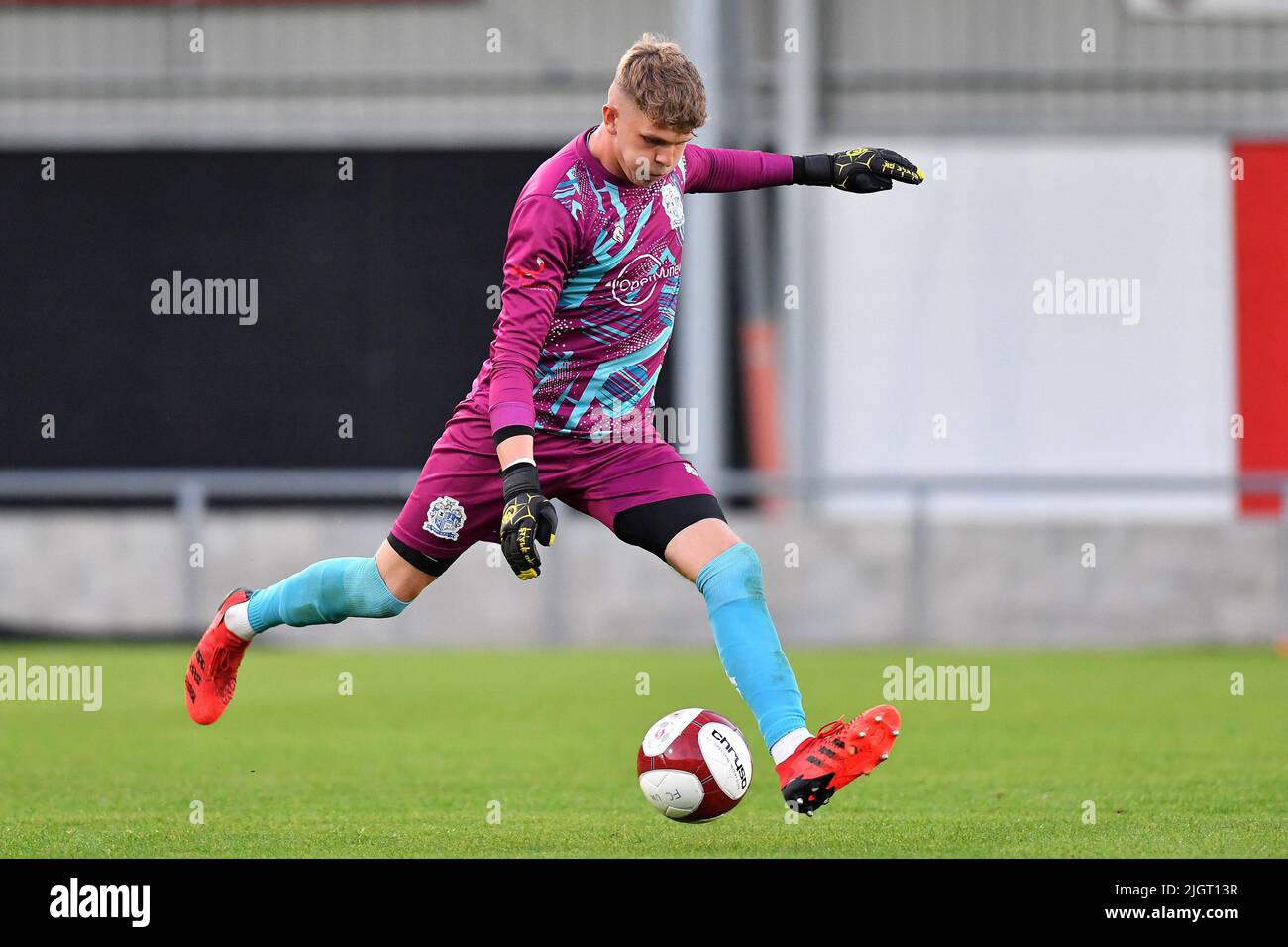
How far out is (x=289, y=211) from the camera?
20328 millimetres

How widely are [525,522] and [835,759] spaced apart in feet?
3.39

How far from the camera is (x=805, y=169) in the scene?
6.48 meters

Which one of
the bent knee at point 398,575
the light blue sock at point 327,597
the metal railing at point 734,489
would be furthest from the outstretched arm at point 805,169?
the metal railing at point 734,489

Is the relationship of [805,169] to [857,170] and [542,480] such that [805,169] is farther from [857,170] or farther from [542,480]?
[542,480]

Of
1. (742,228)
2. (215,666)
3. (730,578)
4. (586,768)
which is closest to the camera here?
(730,578)

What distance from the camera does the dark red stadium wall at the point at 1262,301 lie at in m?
Answer: 19.3

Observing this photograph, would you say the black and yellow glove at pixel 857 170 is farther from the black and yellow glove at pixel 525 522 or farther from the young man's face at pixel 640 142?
the black and yellow glove at pixel 525 522

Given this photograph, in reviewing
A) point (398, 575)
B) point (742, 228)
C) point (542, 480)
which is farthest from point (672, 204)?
point (742, 228)

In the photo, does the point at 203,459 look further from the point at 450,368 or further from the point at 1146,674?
the point at 1146,674

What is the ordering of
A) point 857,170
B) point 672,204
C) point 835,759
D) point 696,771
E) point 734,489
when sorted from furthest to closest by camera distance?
point 734,489
point 857,170
point 672,204
point 696,771
point 835,759

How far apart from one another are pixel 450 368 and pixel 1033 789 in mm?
13749

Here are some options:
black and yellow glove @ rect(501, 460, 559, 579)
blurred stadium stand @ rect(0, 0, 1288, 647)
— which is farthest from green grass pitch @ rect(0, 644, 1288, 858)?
blurred stadium stand @ rect(0, 0, 1288, 647)

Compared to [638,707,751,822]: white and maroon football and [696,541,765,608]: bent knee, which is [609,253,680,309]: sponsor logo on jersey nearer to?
[696,541,765,608]: bent knee
